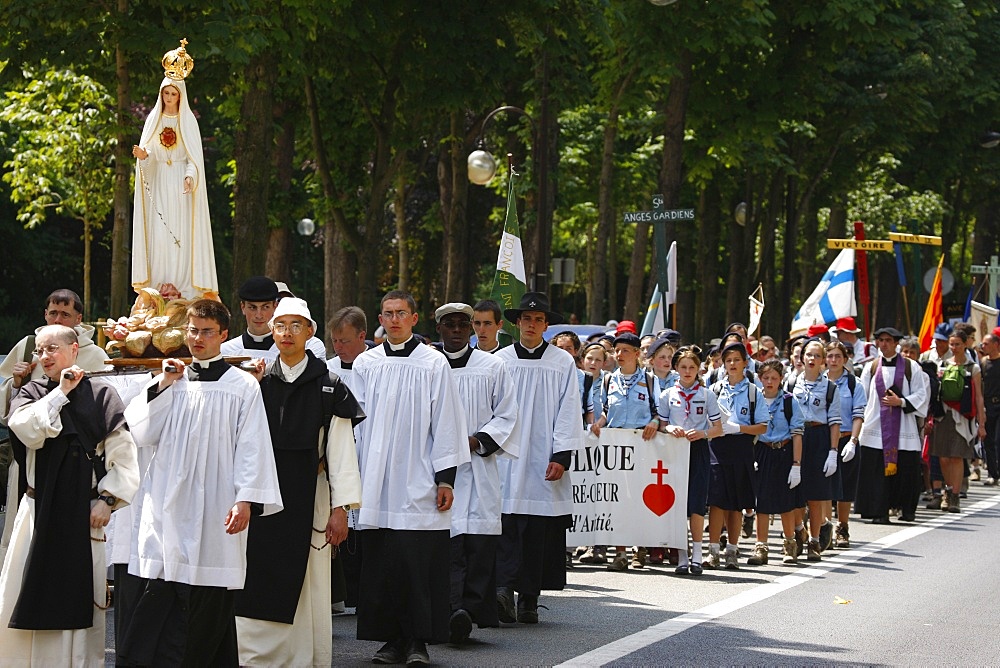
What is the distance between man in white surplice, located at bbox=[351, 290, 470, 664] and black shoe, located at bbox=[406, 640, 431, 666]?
0.05 metres

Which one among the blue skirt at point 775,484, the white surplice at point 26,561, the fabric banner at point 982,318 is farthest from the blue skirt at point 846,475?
the fabric banner at point 982,318

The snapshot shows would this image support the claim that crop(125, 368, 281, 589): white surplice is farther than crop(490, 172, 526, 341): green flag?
No

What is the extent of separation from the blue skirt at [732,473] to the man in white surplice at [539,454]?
9.31 ft

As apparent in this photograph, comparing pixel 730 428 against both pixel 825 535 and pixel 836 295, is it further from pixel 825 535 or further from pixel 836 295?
pixel 836 295

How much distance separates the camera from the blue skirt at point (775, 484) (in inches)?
567

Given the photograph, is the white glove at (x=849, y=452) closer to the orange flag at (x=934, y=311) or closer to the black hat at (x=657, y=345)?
the black hat at (x=657, y=345)

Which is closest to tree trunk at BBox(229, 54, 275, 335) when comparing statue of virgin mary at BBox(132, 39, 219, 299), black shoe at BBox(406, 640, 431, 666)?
statue of virgin mary at BBox(132, 39, 219, 299)

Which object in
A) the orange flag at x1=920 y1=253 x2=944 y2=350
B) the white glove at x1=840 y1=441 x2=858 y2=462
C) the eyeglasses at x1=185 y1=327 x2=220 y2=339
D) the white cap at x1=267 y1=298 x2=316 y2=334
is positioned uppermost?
the orange flag at x1=920 y1=253 x2=944 y2=350

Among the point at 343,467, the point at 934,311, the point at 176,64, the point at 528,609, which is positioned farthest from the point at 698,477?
the point at 934,311

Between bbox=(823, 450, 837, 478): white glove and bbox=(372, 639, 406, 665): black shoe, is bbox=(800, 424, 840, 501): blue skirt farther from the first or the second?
bbox=(372, 639, 406, 665): black shoe

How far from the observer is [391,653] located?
9.06m

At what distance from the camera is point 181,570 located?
24.5 ft

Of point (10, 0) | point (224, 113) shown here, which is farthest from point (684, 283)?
point (10, 0)

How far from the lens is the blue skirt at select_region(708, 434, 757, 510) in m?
13.8
